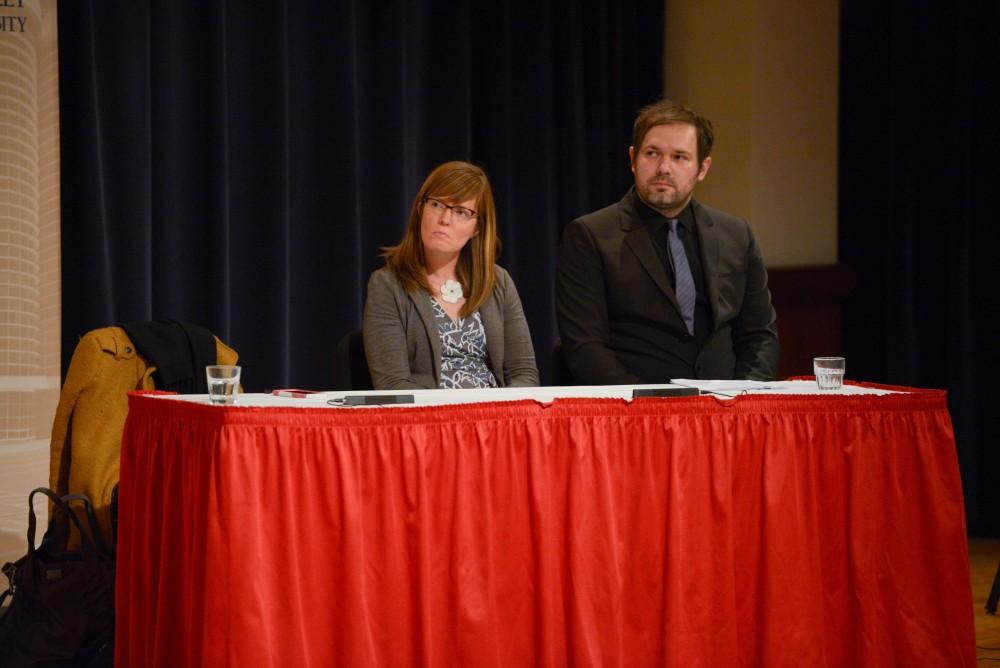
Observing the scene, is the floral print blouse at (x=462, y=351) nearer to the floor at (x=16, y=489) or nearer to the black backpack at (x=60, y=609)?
the black backpack at (x=60, y=609)

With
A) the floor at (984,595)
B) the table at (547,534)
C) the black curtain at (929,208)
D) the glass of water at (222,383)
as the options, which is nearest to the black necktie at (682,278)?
the table at (547,534)

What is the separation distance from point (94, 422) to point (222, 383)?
2.46ft

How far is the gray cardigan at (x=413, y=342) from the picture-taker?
2.60 m

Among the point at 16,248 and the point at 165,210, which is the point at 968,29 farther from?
Answer: the point at 16,248

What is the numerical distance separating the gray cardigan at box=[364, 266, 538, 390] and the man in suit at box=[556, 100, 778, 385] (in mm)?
154

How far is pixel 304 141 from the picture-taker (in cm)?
389

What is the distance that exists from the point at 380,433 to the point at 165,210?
210 centimetres

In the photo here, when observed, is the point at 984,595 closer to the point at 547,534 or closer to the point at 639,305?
the point at 639,305

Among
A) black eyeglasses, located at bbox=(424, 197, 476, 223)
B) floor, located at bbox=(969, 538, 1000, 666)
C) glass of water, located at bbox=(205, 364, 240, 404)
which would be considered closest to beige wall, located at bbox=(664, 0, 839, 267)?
floor, located at bbox=(969, 538, 1000, 666)

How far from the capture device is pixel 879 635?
1924 mm

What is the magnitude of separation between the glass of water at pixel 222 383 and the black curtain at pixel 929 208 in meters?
2.91

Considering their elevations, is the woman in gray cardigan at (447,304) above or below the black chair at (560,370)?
above

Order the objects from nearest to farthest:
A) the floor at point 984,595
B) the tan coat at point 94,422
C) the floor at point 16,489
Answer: the tan coat at point 94,422, the floor at point 984,595, the floor at point 16,489

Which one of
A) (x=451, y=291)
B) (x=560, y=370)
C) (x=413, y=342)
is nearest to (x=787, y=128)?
(x=560, y=370)
